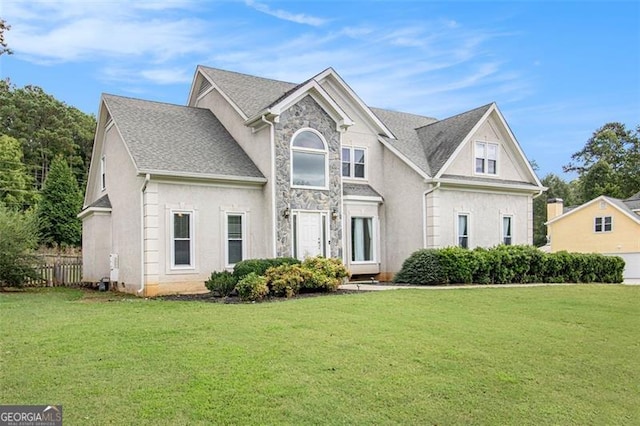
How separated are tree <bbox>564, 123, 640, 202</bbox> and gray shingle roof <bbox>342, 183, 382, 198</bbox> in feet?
145

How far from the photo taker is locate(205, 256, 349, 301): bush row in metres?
13.1

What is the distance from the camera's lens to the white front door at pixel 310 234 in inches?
703

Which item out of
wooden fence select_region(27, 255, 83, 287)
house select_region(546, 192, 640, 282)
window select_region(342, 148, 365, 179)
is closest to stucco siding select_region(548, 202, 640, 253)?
house select_region(546, 192, 640, 282)

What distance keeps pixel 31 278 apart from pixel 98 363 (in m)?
14.6

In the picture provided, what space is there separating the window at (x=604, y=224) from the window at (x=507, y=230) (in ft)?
63.2

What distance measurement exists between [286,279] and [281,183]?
4698 mm

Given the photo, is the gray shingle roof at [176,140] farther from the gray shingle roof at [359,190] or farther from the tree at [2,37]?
the tree at [2,37]

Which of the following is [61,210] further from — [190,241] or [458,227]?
[458,227]

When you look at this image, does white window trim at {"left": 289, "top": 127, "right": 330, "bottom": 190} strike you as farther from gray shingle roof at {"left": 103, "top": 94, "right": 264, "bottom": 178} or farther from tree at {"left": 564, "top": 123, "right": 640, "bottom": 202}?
tree at {"left": 564, "top": 123, "right": 640, "bottom": 202}

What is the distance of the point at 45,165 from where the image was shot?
177 feet

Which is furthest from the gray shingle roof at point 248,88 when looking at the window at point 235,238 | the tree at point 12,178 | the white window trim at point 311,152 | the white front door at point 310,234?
the tree at point 12,178

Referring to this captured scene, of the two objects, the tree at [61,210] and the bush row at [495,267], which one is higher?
the tree at [61,210]

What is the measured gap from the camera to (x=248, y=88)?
829 inches

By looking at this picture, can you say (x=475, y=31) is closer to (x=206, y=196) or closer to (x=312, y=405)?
(x=206, y=196)
